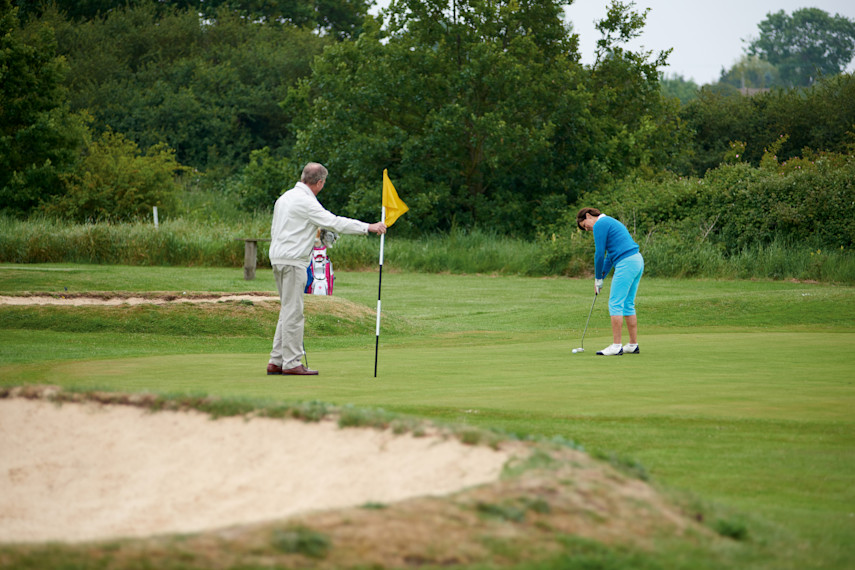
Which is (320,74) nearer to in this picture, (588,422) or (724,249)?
(724,249)

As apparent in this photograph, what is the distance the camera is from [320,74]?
43531 millimetres

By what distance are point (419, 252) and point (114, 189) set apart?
15452 mm

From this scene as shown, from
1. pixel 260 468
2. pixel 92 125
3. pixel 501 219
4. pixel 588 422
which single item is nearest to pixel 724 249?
pixel 501 219

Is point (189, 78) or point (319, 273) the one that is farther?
point (189, 78)

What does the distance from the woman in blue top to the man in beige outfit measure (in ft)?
12.6

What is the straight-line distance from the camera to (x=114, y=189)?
141ft

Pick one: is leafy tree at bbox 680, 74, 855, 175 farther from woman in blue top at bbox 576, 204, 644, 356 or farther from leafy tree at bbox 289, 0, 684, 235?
woman in blue top at bbox 576, 204, 644, 356

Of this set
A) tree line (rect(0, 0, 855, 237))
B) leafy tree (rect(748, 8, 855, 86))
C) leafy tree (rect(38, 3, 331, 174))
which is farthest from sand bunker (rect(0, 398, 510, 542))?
leafy tree (rect(748, 8, 855, 86))

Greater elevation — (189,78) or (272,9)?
(272,9)

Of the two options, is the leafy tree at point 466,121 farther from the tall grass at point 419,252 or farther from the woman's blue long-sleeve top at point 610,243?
the woman's blue long-sleeve top at point 610,243

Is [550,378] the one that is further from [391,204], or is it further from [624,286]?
[624,286]

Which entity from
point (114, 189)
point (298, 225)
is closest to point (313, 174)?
point (298, 225)

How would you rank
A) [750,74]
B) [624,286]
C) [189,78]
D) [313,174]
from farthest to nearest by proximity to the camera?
[750,74]
[189,78]
[624,286]
[313,174]

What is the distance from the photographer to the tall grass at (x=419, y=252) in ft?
101
